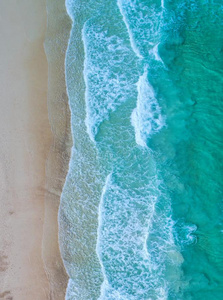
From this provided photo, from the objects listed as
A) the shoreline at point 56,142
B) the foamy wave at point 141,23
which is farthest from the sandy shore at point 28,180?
the foamy wave at point 141,23

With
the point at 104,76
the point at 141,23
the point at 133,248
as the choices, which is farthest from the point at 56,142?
the point at 141,23

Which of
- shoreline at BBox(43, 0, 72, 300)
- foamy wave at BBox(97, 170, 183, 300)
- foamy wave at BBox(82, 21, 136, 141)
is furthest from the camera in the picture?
foamy wave at BBox(82, 21, 136, 141)

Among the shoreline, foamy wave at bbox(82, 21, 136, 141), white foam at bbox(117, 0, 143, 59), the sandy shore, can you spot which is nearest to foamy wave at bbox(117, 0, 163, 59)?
white foam at bbox(117, 0, 143, 59)

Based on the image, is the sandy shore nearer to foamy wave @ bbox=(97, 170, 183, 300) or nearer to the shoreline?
the shoreline

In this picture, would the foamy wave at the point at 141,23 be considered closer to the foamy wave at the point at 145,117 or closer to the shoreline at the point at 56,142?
the foamy wave at the point at 145,117

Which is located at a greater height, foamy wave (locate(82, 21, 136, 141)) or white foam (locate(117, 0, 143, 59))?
white foam (locate(117, 0, 143, 59))

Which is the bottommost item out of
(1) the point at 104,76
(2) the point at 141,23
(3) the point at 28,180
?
(3) the point at 28,180

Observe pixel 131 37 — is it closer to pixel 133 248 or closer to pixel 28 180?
pixel 28 180
